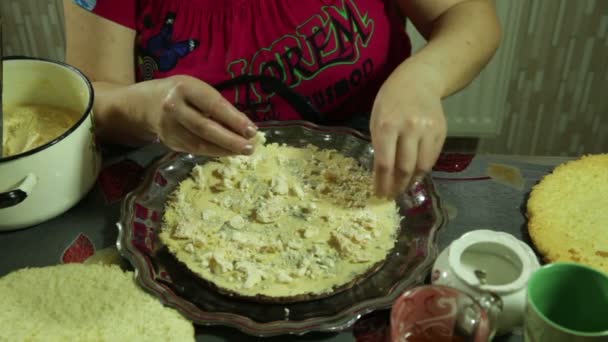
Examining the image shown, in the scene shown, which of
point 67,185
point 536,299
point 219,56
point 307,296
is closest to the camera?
point 536,299

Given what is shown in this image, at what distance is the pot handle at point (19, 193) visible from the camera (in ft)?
2.47

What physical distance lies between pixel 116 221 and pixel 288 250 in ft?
0.81

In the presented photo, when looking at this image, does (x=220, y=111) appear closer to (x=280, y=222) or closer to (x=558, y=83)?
(x=280, y=222)

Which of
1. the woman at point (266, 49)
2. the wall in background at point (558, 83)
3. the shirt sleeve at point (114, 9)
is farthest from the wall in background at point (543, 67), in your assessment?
the shirt sleeve at point (114, 9)

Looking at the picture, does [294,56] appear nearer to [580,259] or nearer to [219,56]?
[219,56]

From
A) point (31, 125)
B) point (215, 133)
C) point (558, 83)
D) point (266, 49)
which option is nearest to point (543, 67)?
point (558, 83)

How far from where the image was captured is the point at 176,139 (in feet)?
2.76

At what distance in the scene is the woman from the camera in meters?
0.92

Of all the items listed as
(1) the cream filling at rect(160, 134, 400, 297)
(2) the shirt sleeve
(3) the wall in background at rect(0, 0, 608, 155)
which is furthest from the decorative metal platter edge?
(3) the wall in background at rect(0, 0, 608, 155)

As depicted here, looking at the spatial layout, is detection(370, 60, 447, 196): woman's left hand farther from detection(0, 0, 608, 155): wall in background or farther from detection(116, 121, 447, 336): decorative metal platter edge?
detection(0, 0, 608, 155): wall in background

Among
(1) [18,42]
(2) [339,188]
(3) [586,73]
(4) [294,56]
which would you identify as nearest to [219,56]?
(4) [294,56]

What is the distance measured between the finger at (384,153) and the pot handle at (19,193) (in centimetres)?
41

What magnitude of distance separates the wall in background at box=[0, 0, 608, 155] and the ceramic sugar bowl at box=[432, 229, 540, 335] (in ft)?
3.48

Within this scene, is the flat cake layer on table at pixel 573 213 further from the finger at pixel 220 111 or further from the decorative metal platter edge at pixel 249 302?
the finger at pixel 220 111
